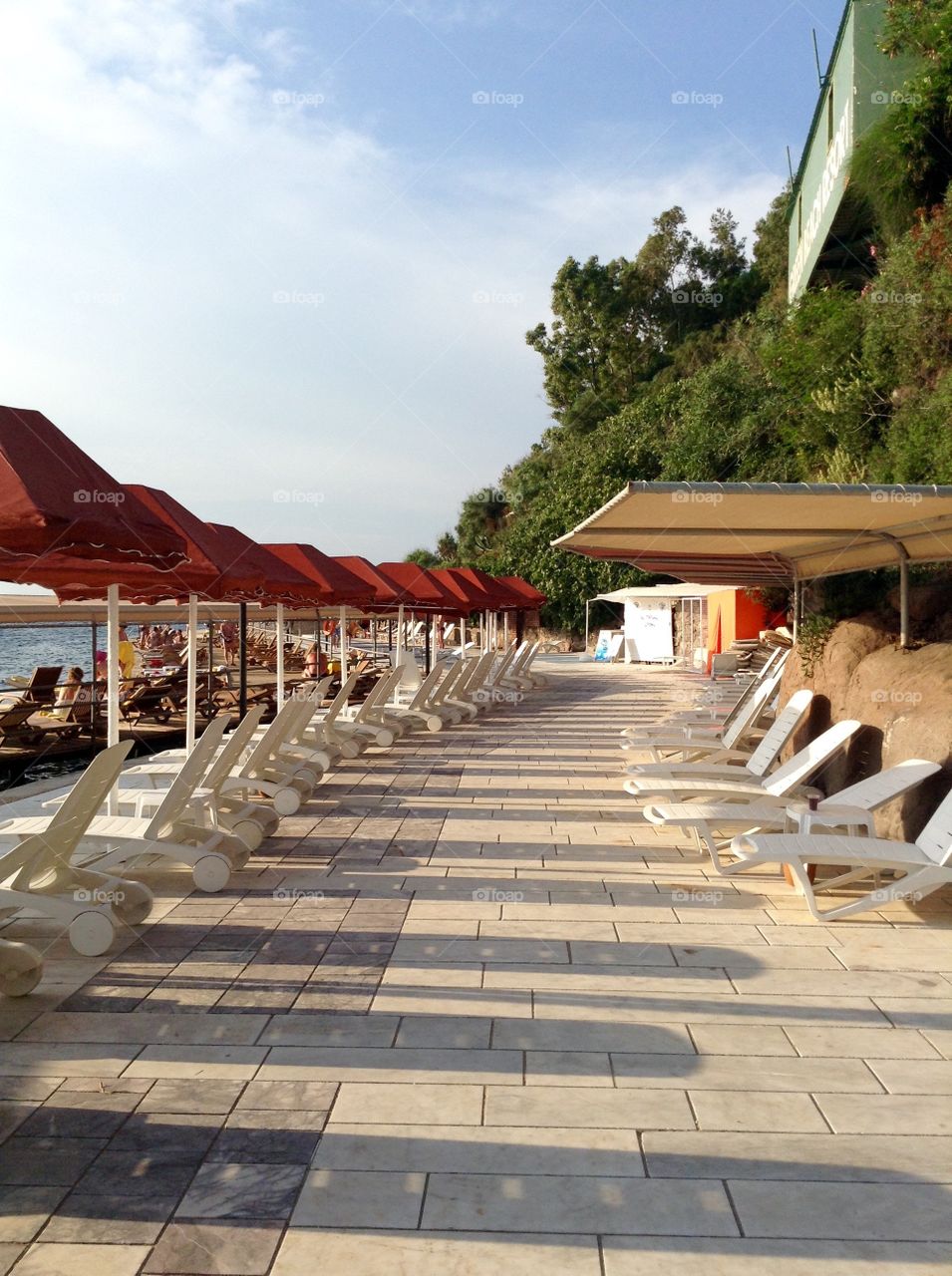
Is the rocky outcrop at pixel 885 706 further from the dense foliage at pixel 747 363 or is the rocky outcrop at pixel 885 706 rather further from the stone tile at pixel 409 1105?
the dense foliage at pixel 747 363

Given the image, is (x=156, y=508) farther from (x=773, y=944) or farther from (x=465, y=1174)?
(x=465, y=1174)

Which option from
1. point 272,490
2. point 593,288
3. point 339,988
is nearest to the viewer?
point 339,988

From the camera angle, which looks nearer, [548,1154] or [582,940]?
[548,1154]

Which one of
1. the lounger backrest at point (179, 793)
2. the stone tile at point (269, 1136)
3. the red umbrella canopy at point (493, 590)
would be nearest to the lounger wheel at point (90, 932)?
the lounger backrest at point (179, 793)

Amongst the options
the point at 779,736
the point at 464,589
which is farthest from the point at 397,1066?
the point at 464,589

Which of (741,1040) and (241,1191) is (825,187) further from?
(241,1191)

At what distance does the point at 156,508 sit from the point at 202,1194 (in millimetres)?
5365

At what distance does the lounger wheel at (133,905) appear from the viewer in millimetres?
5535

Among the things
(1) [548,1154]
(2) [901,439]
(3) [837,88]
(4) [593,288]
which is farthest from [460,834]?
(4) [593,288]

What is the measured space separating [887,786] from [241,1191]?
4.73 m

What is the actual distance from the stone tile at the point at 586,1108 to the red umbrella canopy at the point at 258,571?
5858 mm

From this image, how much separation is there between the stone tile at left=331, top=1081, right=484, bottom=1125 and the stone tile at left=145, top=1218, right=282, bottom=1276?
619mm

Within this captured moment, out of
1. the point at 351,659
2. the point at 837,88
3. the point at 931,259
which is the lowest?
the point at 351,659

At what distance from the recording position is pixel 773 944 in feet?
17.9
